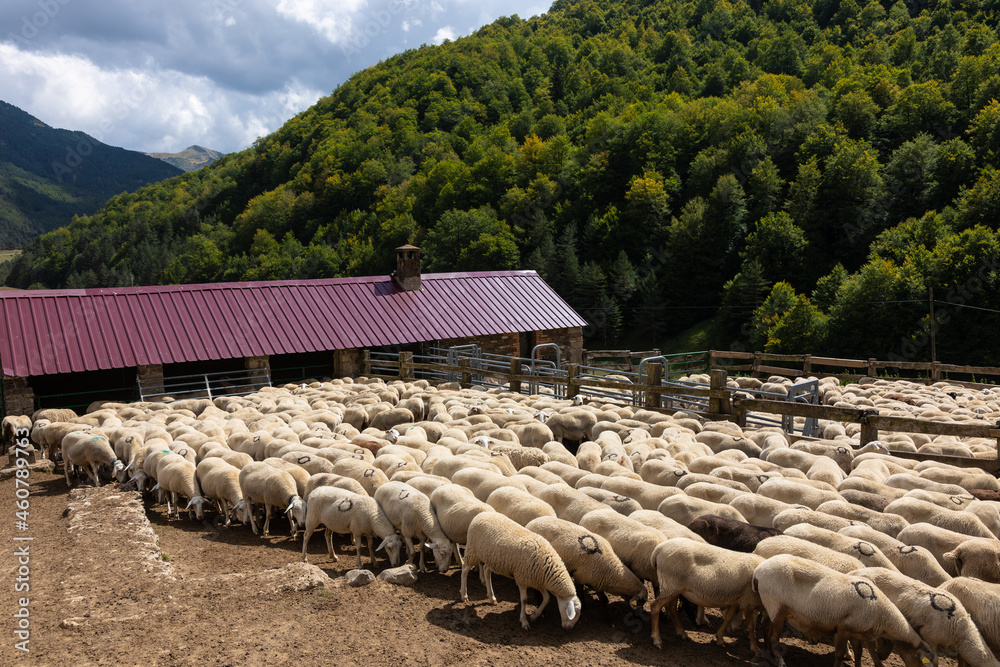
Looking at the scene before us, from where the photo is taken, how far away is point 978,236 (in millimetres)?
40125

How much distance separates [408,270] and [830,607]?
2185 cm

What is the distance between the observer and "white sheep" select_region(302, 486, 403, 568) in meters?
7.64

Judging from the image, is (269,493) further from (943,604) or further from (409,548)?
(943,604)

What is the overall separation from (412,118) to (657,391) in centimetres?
9406

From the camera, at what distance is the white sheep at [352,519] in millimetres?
7637

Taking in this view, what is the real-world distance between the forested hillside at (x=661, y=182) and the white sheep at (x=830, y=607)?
34.8m

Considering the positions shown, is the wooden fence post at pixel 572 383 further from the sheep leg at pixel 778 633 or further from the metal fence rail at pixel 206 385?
the sheep leg at pixel 778 633

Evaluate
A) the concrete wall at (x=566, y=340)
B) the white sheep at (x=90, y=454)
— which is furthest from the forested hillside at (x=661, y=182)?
the white sheep at (x=90, y=454)

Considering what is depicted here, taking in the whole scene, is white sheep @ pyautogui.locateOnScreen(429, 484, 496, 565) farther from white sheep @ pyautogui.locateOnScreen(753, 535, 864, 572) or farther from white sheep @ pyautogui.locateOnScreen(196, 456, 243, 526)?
white sheep @ pyautogui.locateOnScreen(196, 456, 243, 526)

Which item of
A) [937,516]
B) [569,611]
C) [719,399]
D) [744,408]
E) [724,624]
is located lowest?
[724,624]

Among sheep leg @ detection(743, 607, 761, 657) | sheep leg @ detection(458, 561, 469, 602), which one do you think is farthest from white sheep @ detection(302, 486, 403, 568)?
sheep leg @ detection(743, 607, 761, 657)

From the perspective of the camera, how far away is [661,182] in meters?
69.9

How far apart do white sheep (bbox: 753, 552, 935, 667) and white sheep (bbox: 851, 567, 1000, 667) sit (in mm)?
130

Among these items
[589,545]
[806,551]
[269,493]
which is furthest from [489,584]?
[269,493]
